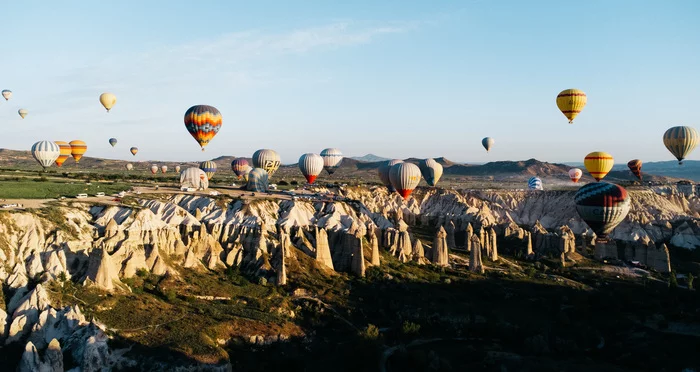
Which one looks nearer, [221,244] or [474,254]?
[221,244]

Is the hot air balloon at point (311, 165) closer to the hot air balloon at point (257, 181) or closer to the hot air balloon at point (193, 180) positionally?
the hot air balloon at point (257, 181)

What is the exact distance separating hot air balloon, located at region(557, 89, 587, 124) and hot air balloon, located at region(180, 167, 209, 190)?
5695cm

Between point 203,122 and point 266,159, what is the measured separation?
2361 cm

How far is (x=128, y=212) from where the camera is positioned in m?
61.4

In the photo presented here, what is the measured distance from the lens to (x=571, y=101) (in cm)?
8262

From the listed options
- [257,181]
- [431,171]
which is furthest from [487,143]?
[257,181]

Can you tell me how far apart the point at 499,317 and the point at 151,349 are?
34.9m

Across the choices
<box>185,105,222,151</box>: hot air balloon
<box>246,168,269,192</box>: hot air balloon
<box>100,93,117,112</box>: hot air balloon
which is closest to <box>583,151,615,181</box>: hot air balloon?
<box>246,168,269,192</box>: hot air balloon

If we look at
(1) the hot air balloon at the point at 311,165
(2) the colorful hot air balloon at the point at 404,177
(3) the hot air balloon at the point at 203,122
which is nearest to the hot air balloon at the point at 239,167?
(1) the hot air balloon at the point at 311,165

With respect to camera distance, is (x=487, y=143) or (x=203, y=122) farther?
(x=487, y=143)

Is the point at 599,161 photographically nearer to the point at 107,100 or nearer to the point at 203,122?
the point at 203,122

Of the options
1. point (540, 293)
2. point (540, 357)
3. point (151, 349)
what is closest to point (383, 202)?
point (540, 293)

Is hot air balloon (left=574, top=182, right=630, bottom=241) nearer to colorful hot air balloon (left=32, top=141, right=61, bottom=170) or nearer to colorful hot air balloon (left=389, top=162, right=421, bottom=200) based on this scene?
colorful hot air balloon (left=389, top=162, right=421, bottom=200)

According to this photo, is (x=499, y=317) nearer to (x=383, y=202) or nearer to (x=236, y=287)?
(x=236, y=287)
